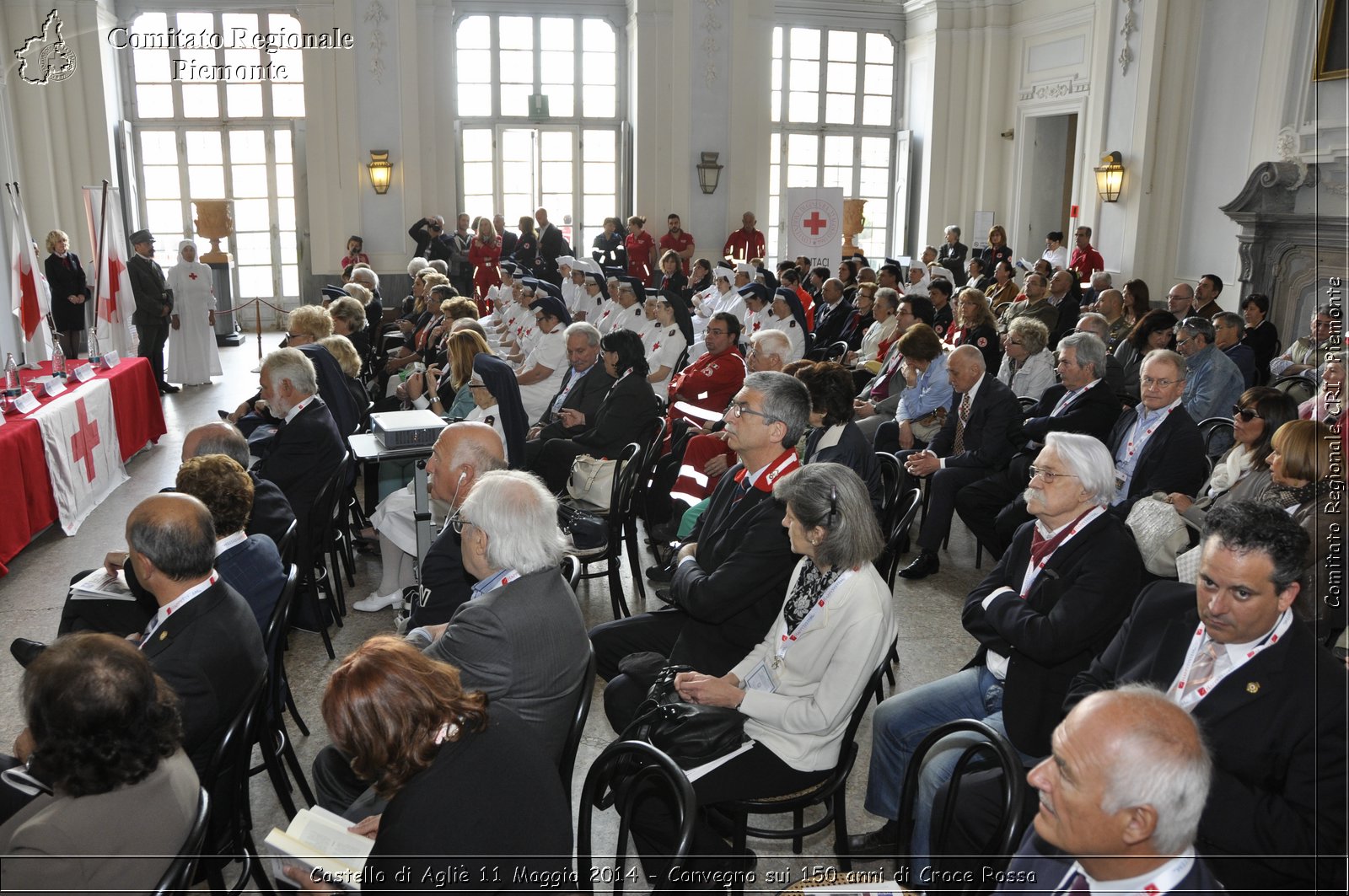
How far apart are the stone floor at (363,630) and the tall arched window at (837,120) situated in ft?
40.3

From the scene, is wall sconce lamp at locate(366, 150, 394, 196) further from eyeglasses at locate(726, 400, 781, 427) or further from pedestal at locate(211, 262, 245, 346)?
eyeglasses at locate(726, 400, 781, 427)

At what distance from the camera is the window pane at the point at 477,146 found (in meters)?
16.4

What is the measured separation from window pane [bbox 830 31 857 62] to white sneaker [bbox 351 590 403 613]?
14.9 m

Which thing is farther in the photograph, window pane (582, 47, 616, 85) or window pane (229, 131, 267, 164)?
window pane (582, 47, 616, 85)

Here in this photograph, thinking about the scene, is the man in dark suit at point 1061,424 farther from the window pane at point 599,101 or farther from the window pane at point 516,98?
the window pane at point 516,98

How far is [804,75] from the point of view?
17.3 meters

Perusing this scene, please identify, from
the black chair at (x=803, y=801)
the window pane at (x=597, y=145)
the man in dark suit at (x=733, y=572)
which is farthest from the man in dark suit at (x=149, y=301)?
the black chair at (x=803, y=801)

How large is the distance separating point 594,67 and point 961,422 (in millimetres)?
12786

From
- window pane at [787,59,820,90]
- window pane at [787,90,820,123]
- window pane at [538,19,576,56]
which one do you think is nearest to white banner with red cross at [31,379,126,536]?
window pane at [538,19,576,56]

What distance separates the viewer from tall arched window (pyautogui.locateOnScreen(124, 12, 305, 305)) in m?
15.1

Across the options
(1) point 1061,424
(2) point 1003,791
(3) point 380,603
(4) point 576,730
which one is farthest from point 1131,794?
(3) point 380,603

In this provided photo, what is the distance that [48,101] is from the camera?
44.8 feet

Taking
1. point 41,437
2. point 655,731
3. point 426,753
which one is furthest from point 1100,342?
point 41,437

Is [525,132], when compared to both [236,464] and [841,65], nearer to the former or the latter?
[841,65]
